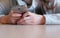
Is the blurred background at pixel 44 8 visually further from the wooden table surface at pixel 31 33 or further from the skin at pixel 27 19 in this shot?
the wooden table surface at pixel 31 33

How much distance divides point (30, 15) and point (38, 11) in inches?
7.0

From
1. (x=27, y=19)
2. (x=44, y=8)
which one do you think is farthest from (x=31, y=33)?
(x=44, y=8)

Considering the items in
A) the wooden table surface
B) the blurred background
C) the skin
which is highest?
the blurred background

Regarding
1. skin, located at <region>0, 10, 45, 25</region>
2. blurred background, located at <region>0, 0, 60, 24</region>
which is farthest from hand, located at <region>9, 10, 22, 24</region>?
blurred background, located at <region>0, 0, 60, 24</region>

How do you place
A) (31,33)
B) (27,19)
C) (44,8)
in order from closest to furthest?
(31,33)
(27,19)
(44,8)

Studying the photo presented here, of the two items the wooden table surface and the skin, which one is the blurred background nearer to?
the skin

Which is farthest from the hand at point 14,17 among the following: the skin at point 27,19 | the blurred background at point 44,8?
the blurred background at point 44,8

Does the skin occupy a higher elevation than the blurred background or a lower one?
lower

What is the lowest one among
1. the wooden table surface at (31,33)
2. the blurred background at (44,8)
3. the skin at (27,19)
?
the wooden table surface at (31,33)

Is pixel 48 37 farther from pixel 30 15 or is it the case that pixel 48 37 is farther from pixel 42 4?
pixel 42 4

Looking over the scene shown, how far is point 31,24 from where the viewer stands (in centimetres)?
76

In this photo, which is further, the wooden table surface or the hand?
the hand

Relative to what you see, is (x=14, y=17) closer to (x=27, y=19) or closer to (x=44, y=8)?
(x=27, y=19)

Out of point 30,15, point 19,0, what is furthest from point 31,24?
point 19,0
